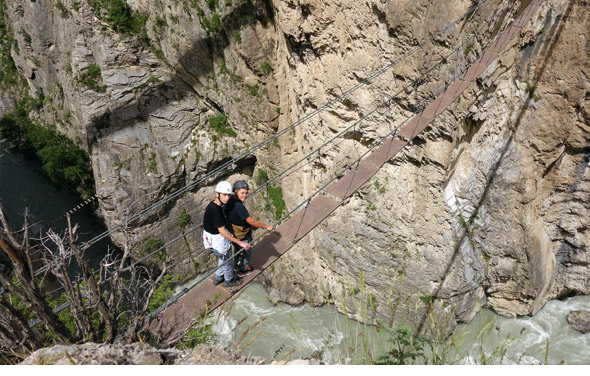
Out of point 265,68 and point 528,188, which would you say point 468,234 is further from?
point 265,68

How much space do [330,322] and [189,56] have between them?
29.8 feet

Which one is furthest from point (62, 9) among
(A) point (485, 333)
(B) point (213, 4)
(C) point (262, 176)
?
(A) point (485, 333)

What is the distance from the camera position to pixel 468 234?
31.1 ft

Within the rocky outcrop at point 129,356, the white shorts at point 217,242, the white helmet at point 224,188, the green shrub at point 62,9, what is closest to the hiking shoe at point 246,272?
the white shorts at point 217,242

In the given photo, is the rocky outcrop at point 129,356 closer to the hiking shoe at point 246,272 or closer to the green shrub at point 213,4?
the hiking shoe at point 246,272

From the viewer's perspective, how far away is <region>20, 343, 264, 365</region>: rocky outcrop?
2.70 metres

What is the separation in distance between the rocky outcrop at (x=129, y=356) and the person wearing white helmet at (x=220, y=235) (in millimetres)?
1010

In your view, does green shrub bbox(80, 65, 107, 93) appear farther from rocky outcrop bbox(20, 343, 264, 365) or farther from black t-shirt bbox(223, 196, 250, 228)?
rocky outcrop bbox(20, 343, 264, 365)

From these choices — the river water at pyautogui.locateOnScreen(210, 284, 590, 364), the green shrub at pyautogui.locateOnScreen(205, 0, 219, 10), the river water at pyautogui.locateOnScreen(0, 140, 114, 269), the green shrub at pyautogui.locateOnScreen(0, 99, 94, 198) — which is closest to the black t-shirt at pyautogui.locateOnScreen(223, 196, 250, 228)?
the river water at pyautogui.locateOnScreen(210, 284, 590, 364)

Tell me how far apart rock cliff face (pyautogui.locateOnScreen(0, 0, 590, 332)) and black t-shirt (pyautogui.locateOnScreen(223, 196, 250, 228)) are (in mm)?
2365

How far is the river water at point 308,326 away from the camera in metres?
9.38

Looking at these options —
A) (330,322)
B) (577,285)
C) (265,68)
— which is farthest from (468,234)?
(265,68)

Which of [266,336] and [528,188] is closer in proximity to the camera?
[528,188]
